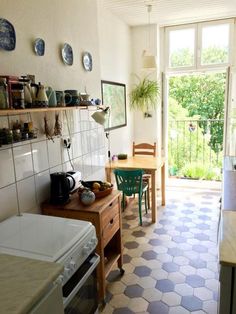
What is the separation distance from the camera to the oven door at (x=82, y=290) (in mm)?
1395

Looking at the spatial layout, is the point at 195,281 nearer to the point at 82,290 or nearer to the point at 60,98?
the point at 82,290

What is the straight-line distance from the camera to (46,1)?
2.00 m

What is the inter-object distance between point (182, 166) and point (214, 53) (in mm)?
2218

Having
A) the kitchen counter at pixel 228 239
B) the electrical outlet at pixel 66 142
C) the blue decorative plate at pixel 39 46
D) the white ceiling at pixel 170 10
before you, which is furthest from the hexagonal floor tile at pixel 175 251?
the white ceiling at pixel 170 10

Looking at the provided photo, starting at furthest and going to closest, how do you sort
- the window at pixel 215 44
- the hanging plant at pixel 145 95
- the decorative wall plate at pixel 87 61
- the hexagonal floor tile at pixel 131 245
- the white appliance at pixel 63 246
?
1. the hanging plant at pixel 145 95
2. the window at pixel 215 44
3. the hexagonal floor tile at pixel 131 245
4. the decorative wall plate at pixel 87 61
5. the white appliance at pixel 63 246

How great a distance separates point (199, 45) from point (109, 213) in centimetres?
327

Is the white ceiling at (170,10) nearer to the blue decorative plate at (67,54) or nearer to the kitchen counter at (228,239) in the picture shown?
the blue decorative plate at (67,54)

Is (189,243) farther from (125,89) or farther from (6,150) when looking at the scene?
(125,89)

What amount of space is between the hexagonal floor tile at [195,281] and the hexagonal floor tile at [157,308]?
351 millimetres

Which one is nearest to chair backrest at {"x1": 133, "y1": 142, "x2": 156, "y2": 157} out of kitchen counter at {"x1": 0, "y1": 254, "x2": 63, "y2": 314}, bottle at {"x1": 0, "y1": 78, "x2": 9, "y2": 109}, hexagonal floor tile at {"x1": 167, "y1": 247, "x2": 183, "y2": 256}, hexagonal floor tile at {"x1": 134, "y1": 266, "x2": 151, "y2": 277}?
hexagonal floor tile at {"x1": 167, "y1": 247, "x2": 183, "y2": 256}

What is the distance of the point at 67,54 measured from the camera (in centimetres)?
226

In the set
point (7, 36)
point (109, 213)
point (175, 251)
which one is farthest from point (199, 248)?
point (7, 36)

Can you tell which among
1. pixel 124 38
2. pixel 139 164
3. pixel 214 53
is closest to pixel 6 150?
pixel 139 164

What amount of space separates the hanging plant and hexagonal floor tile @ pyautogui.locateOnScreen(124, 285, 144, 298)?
281 cm
